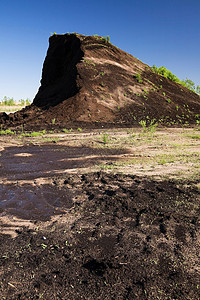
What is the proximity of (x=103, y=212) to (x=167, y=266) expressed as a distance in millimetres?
1682

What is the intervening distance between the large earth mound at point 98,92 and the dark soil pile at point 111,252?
14366mm

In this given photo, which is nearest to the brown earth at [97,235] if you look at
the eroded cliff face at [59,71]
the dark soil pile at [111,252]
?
the dark soil pile at [111,252]

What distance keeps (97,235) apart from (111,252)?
17.9 inches

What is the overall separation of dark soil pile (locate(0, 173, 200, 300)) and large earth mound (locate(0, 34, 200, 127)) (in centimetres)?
1437

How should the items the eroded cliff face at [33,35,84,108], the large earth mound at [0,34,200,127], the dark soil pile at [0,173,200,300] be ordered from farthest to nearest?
the eroded cliff face at [33,35,84,108] < the large earth mound at [0,34,200,127] < the dark soil pile at [0,173,200,300]

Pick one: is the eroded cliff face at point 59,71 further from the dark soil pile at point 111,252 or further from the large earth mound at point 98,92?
the dark soil pile at point 111,252

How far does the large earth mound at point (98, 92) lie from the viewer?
20406 millimetres

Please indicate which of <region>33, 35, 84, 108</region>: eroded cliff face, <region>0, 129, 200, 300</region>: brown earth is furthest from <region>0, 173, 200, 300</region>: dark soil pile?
<region>33, 35, 84, 108</region>: eroded cliff face

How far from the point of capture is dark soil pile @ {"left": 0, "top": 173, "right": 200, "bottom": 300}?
9.04ft

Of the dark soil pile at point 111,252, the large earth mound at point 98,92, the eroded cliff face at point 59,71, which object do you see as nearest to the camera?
the dark soil pile at point 111,252

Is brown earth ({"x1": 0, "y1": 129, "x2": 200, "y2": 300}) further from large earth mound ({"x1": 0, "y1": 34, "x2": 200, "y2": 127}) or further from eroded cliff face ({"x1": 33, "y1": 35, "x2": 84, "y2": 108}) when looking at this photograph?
eroded cliff face ({"x1": 33, "y1": 35, "x2": 84, "y2": 108})

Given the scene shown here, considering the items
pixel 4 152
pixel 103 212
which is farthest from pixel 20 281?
pixel 4 152

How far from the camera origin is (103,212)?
461cm

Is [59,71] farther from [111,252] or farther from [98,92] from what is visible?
A: [111,252]
